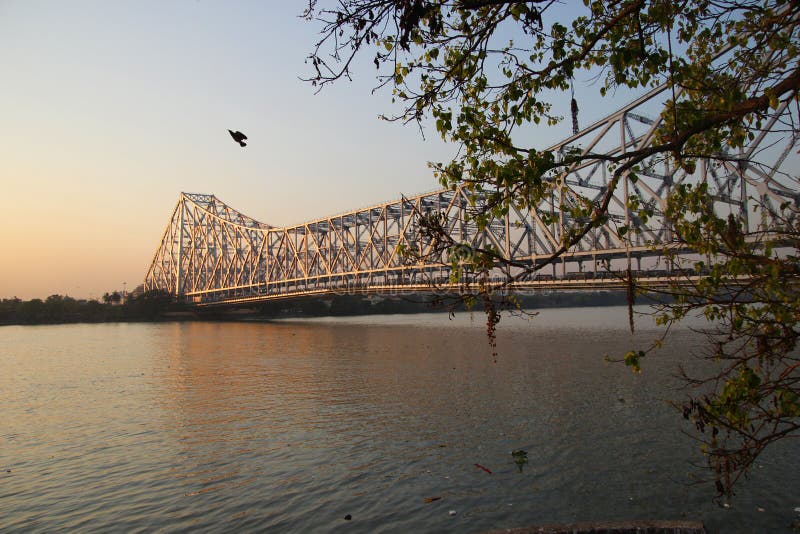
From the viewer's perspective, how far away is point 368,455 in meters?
10.5

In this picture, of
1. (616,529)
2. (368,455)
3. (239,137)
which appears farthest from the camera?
(368,455)

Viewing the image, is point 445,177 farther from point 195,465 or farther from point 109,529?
point 195,465

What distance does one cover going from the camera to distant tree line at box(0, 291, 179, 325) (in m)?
90.8

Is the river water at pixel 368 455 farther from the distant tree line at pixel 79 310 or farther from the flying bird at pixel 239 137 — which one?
the distant tree line at pixel 79 310

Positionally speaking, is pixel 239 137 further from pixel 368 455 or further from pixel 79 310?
pixel 79 310

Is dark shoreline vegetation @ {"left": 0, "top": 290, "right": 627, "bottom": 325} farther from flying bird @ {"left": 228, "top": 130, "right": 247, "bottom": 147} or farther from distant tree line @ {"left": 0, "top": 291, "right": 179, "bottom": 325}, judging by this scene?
flying bird @ {"left": 228, "top": 130, "right": 247, "bottom": 147}

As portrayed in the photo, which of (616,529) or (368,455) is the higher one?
(616,529)

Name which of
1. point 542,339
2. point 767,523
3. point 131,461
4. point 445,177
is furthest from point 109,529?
point 542,339

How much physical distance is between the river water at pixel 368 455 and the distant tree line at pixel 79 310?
83.0 m

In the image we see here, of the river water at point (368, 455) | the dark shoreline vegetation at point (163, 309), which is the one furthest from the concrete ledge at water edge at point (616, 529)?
the dark shoreline vegetation at point (163, 309)

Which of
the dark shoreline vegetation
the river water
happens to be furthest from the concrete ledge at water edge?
the dark shoreline vegetation

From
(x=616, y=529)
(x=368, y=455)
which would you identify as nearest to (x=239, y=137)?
(x=616, y=529)

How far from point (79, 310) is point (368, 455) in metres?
103

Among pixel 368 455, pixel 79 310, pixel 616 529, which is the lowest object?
pixel 368 455
